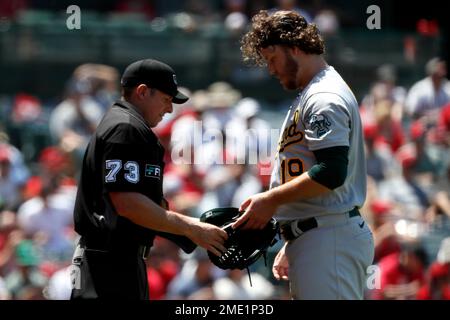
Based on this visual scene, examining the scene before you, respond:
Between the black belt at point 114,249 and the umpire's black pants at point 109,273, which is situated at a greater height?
the black belt at point 114,249

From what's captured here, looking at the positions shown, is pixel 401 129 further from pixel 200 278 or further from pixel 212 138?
pixel 200 278

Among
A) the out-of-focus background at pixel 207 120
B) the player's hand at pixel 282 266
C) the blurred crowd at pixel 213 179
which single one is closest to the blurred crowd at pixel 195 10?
the out-of-focus background at pixel 207 120

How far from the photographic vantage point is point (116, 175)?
443cm

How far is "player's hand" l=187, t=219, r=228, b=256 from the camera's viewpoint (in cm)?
456

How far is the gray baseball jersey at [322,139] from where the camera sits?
4391mm

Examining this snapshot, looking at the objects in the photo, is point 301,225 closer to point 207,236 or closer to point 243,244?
point 243,244

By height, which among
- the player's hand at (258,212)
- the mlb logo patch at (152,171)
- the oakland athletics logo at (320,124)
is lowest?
the player's hand at (258,212)

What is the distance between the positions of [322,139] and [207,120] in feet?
18.7

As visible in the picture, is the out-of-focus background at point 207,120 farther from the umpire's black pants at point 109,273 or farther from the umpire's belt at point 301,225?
the umpire's black pants at point 109,273

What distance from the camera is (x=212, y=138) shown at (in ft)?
31.3

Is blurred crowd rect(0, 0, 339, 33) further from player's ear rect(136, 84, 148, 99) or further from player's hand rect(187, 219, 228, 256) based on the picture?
player's hand rect(187, 219, 228, 256)

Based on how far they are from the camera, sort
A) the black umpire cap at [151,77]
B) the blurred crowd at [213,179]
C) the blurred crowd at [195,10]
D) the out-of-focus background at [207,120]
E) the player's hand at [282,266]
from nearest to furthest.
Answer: the black umpire cap at [151,77], the player's hand at [282,266], the blurred crowd at [213,179], the out-of-focus background at [207,120], the blurred crowd at [195,10]

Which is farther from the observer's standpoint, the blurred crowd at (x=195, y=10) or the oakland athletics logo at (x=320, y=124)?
the blurred crowd at (x=195, y=10)

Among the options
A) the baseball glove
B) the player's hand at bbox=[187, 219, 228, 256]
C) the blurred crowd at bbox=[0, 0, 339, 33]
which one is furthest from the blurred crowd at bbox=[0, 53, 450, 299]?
the player's hand at bbox=[187, 219, 228, 256]
